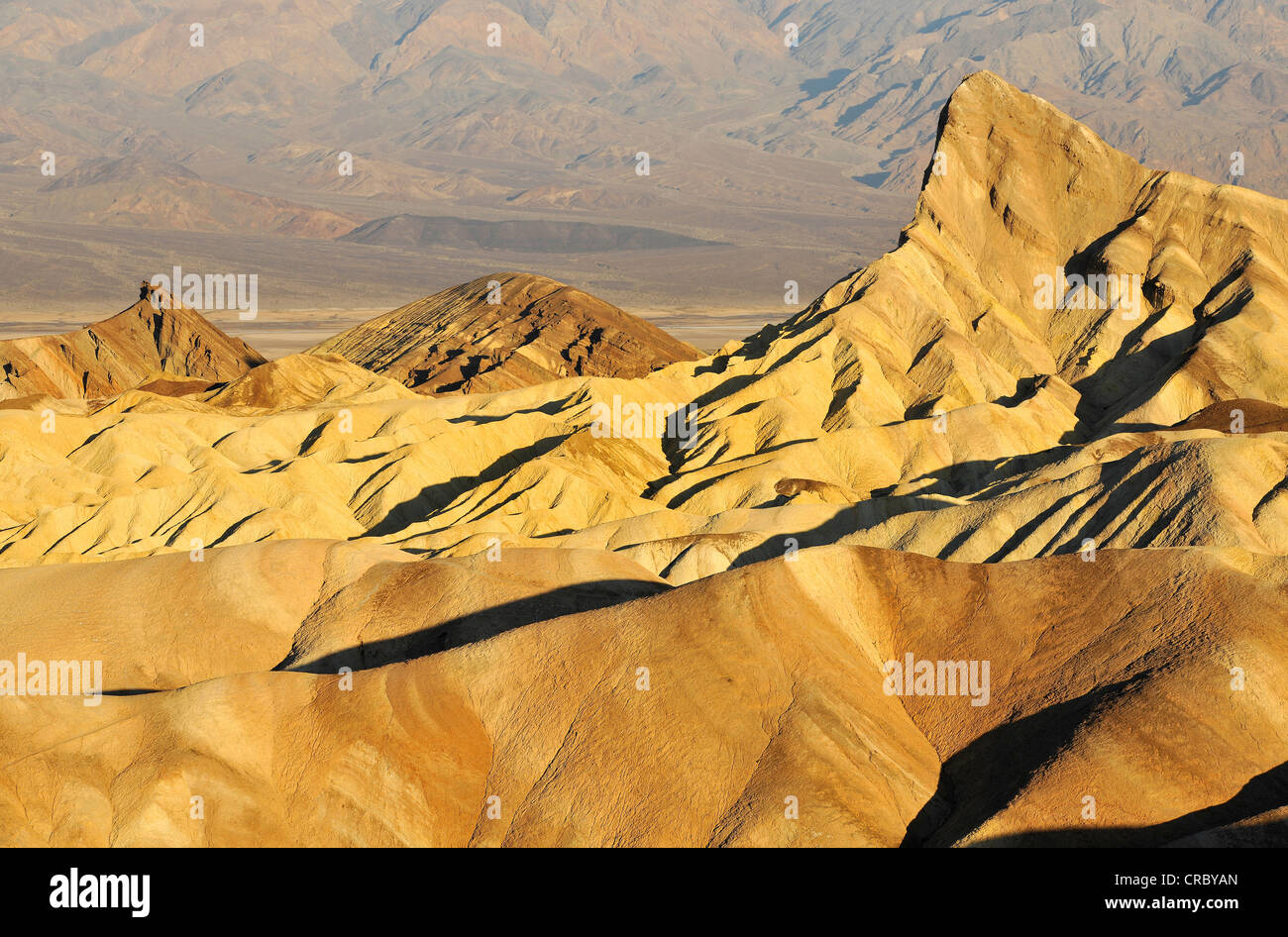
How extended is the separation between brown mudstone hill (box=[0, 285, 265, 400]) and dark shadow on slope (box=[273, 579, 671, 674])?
216 ft

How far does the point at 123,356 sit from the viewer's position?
352ft

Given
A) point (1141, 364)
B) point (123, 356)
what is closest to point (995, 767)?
point (1141, 364)

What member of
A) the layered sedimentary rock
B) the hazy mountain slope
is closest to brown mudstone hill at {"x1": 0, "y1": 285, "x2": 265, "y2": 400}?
the hazy mountain slope

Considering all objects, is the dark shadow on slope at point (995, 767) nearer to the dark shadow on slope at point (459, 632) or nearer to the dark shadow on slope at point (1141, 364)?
the dark shadow on slope at point (459, 632)

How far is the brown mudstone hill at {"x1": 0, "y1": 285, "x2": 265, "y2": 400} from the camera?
99.4 metres

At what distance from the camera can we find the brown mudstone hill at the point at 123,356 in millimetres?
99375

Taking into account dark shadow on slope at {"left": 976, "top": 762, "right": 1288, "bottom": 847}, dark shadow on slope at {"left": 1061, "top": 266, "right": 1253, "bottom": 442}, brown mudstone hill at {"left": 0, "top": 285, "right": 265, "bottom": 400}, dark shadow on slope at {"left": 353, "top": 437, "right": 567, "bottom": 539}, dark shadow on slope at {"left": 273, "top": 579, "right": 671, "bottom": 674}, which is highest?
brown mudstone hill at {"left": 0, "top": 285, "right": 265, "bottom": 400}

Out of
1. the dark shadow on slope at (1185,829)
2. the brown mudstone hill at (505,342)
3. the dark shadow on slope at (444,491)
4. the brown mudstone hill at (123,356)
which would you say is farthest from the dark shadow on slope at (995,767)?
the brown mudstone hill at (123,356)

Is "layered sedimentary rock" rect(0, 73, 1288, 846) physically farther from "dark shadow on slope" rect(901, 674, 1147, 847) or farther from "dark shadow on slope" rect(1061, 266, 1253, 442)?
"dark shadow on slope" rect(1061, 266, 1253, 442)

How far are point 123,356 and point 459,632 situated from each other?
80.4 meters

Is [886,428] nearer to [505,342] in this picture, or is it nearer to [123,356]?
[505,342]

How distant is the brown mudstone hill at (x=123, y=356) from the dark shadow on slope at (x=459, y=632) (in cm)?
6570

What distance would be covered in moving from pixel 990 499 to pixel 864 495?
41.8 ft
